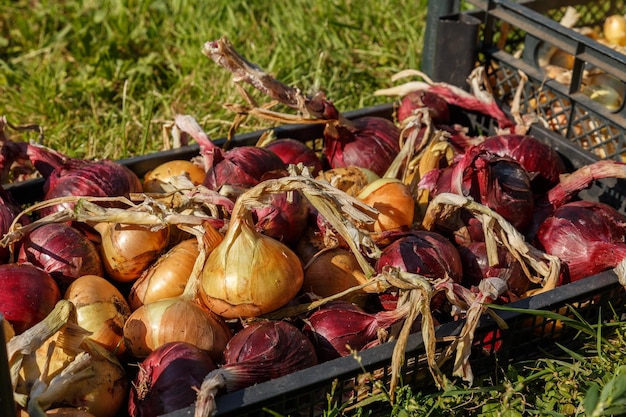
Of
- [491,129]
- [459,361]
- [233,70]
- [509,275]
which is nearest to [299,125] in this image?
[233,70]

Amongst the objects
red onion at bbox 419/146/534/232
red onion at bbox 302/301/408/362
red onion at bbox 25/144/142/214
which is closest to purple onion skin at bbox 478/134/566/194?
red onion at bbox 419/146/534/232

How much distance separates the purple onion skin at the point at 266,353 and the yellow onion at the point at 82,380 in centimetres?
24

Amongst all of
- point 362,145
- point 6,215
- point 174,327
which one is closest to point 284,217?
point 174,327

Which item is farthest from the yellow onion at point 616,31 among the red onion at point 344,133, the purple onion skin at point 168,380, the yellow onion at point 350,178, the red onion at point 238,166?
the purple onion skin at point 168,380

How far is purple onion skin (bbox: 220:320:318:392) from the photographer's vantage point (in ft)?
4.86

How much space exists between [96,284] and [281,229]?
448mm

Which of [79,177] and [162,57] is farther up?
[79,177]

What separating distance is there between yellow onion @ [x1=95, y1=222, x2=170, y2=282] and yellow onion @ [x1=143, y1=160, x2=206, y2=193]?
12.2 inches

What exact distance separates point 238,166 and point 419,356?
27.7 inches

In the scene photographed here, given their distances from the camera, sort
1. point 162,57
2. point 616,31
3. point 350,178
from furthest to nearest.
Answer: point 162,57 < point 616,31 < point 350,178

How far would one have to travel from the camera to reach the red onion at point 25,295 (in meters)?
1.63

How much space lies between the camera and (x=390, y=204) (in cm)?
194

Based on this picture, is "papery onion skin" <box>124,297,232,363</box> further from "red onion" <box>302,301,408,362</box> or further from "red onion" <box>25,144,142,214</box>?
"red onion" <box>25,144,142,214</box>

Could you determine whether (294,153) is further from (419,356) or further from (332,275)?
(419,356)
